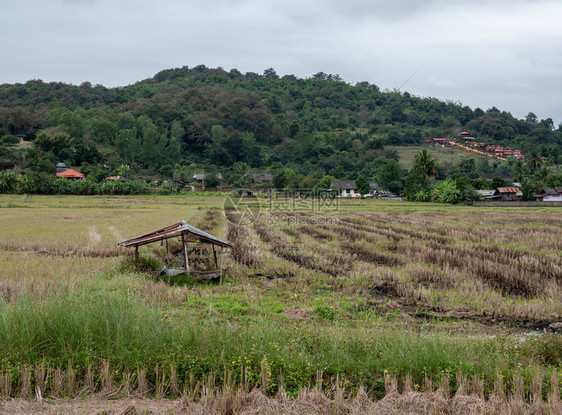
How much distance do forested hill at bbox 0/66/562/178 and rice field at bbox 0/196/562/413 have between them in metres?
23.5

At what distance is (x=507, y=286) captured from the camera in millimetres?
8547

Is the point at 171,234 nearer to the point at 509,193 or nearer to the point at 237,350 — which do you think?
the point at 237,350

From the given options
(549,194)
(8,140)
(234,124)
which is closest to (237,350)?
(234,124)

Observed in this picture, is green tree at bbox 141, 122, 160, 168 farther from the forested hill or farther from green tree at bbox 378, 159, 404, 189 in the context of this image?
green tree at bbox 378, 159, 404, 189

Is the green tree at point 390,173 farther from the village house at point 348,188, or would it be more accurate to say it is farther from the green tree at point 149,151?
the green tree at point 149,151

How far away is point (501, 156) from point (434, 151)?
16.5 metres

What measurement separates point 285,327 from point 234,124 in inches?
1432

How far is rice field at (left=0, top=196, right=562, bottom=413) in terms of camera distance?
4.16 meters

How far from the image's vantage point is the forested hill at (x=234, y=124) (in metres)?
48.4

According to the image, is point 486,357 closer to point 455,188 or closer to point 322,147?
point 455,188

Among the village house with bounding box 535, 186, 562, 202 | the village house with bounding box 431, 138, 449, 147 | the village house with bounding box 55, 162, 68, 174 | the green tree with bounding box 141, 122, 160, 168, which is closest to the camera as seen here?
the village house with bounding box 535, 186, 562, 202

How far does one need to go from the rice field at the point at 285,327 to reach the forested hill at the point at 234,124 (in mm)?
23463

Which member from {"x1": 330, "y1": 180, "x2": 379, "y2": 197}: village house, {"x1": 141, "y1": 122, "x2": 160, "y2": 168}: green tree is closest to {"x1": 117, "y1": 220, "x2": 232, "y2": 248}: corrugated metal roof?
{"x1": 330, "y1": 180, "x2": 379, "y2": 197}: village house

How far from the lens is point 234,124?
3972cm
